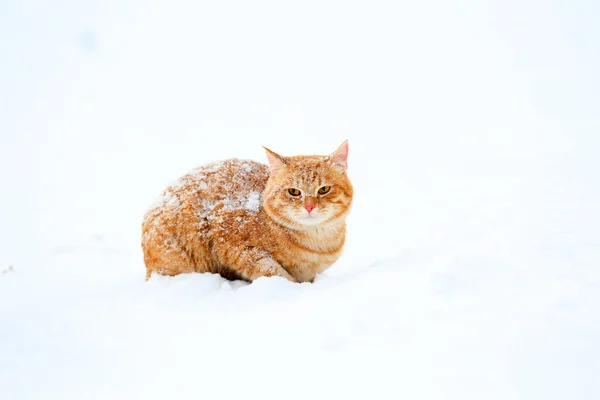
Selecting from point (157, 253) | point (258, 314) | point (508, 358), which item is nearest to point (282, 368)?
point (258, 314)

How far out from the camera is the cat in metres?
3.23

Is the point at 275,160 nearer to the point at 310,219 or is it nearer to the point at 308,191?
the point at 308,191

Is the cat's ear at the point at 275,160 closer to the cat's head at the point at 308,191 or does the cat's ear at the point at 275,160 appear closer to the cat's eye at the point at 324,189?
the cat's head at the point at 308,191

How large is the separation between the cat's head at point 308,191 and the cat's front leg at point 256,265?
0.27 metres

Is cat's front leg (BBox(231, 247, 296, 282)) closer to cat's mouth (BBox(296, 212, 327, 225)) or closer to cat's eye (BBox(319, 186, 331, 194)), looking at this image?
cat's mouth (BBox(296, 212, 327, 225))

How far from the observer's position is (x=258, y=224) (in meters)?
3.33

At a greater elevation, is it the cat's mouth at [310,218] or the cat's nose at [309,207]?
the cat's nose at [309,207]

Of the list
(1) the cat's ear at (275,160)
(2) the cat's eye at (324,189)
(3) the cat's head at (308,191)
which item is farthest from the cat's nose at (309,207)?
(1) the cat's ear at (275,160)

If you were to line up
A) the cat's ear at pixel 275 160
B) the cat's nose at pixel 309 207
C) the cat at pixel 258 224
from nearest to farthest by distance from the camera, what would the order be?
the cat's nose at pixel 309 207
the cat at pixel 258 224
the cat's ear at pixel 275 160

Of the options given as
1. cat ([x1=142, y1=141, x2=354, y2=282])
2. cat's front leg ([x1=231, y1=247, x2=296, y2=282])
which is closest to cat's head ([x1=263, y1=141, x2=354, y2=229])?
cat ([x1=142, y1=141, x2=354, y2=282])

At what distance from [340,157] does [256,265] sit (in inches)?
39.4

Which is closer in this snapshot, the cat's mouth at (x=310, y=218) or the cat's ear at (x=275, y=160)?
the cat's mouth at (x=310, y=218)

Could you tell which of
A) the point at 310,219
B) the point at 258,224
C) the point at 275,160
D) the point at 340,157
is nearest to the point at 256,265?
the point at 258,224

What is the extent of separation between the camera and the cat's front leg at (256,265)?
319 cm
